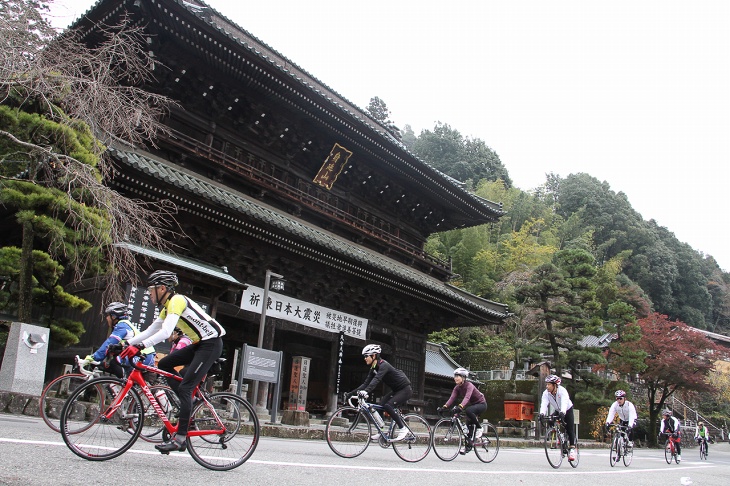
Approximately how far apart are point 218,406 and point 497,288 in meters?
38.3

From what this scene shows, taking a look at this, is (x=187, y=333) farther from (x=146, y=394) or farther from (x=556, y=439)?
(x=556, y=439)

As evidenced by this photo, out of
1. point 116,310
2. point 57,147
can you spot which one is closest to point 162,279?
point 116,310

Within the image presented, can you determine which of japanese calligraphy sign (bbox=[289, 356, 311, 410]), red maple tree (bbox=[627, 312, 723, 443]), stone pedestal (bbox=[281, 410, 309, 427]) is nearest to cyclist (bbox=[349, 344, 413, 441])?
stone pedestal (bbox=[281, 410, 309, 427])

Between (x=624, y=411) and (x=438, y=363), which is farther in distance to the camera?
(x=438, y=363)

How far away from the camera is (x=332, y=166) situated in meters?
16.9

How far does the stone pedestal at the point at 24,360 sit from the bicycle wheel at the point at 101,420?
4771 millimetres

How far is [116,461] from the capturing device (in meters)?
4.52

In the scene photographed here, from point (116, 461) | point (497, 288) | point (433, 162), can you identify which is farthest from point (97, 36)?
point (433, 162)

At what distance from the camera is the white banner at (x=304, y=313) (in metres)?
14.3

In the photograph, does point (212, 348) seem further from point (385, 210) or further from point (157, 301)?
point (385, 210)

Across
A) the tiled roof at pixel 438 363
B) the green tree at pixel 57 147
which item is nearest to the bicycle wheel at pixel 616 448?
the green tree at pixel 57 147

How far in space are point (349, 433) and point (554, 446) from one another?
3.81 metres

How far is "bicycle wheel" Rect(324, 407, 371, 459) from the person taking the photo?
7332 mm

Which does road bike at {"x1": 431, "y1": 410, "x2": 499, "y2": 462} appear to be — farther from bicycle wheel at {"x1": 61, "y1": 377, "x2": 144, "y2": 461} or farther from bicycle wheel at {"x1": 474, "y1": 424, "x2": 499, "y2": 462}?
bicycle wheel at {"x1": 61, "y1": 377, "x2": 144, "y2": 461}
